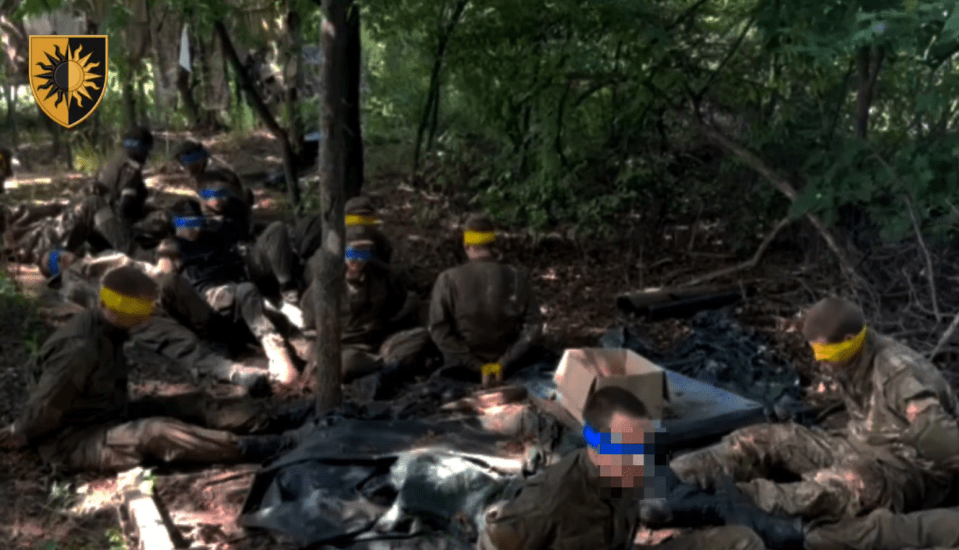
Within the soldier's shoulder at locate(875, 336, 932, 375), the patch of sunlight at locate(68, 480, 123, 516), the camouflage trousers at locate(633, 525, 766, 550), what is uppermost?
the soldier's shoulder at locate(875, 336, 932, 375)

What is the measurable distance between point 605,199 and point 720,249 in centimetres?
122

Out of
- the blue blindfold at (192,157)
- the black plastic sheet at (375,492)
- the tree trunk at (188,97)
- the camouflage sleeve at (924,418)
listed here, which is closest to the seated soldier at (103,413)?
the black plastic sheet at (375,492)

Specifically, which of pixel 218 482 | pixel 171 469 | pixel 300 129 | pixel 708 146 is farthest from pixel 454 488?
pixel 300 129

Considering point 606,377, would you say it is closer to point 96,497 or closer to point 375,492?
point 375,492

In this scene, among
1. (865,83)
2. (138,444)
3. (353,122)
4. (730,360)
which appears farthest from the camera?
(353,122)

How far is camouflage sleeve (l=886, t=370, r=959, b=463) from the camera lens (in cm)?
439

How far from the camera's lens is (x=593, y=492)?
10.4ft

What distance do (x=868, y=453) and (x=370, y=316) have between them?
12.4 feet

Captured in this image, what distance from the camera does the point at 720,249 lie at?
A: 9.36m

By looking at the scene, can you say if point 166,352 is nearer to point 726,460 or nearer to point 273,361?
point 273,361

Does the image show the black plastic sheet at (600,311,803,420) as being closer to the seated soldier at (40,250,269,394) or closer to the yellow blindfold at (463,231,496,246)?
the yellow blindfold at (463,231,496,246)

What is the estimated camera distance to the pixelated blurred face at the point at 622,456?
3039 mm

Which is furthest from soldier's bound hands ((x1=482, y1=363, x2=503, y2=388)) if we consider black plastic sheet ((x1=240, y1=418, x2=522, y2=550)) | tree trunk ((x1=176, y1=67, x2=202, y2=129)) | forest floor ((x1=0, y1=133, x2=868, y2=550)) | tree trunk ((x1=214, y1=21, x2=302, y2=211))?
tree trunk ((x1=176, y1=67, x2=202, y2=129))

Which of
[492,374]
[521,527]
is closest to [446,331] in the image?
[492,374]
